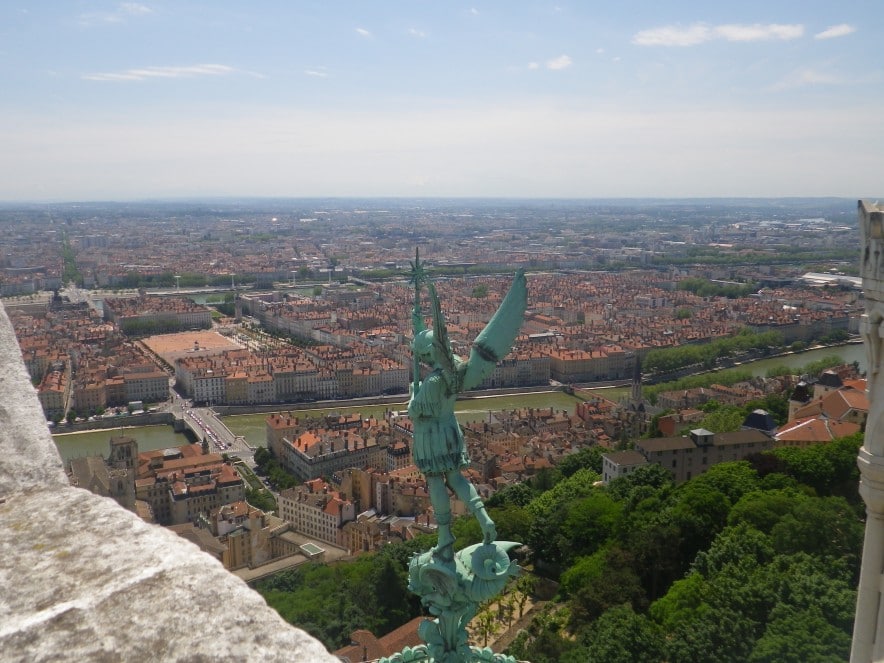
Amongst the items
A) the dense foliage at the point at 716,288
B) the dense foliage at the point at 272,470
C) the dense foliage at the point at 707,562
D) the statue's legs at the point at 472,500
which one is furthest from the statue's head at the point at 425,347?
the dense foliage at the point at 716,288

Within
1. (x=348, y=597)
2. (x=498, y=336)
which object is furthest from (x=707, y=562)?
(x=498, y=336)

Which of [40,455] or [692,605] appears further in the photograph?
[692,605]

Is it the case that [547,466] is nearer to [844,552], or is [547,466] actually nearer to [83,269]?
[844,552]

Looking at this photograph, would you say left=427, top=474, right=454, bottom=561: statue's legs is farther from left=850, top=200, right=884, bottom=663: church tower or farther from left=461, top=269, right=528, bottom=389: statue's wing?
left=850, top=200, right=884, bottom=663: church tower

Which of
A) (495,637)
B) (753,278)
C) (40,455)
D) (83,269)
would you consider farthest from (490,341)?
(83,269)

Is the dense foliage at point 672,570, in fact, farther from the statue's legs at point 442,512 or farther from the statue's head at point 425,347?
the statue's head at point 425,347

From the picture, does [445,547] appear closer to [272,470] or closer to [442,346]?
[442,346]

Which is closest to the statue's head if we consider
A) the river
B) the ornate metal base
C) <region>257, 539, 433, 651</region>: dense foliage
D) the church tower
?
the ornate metal base
